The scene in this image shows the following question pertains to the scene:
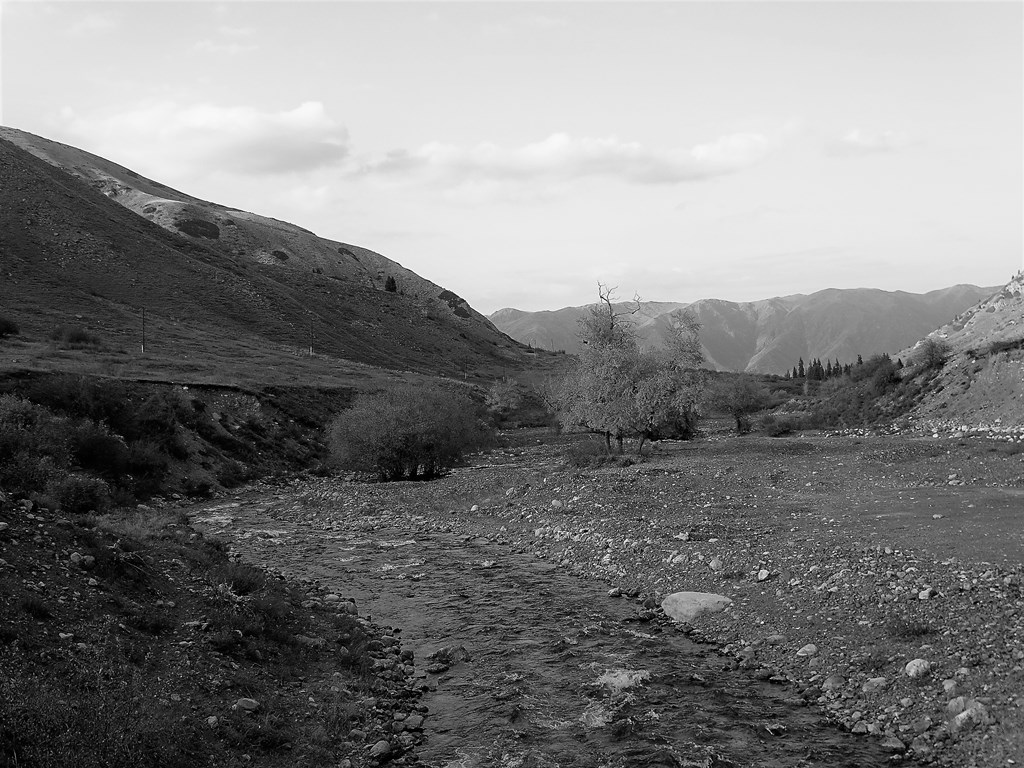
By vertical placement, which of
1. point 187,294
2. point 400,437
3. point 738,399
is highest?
point 187,294

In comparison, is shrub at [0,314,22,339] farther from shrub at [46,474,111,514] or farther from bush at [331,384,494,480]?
shrub at [46,474,111,514]

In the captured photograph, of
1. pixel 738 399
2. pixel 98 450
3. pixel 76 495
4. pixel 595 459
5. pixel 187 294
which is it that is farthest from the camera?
pixel 187 294

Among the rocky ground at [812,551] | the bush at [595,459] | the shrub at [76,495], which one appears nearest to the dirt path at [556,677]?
the rocky ground at [812,551]

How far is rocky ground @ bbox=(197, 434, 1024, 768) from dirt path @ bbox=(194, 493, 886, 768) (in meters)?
0.42

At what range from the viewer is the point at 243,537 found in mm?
25219

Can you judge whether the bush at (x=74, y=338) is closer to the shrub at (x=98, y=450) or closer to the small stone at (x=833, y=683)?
the shrub at (x=98, y=450)

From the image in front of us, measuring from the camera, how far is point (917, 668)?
1063 cm

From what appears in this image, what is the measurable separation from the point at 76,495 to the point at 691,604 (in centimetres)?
1830

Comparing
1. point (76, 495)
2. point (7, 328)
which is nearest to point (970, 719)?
point (76, 495)

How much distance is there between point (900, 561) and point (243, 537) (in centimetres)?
2133

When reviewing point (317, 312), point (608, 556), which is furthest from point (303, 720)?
point (317, 312)

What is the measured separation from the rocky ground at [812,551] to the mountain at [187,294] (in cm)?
3556

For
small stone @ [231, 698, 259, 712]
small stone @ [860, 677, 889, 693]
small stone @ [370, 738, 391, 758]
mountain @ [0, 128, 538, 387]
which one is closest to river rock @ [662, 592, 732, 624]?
small stone @ [860, 677, 889, 693]

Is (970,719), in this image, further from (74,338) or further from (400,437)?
(74,338)
